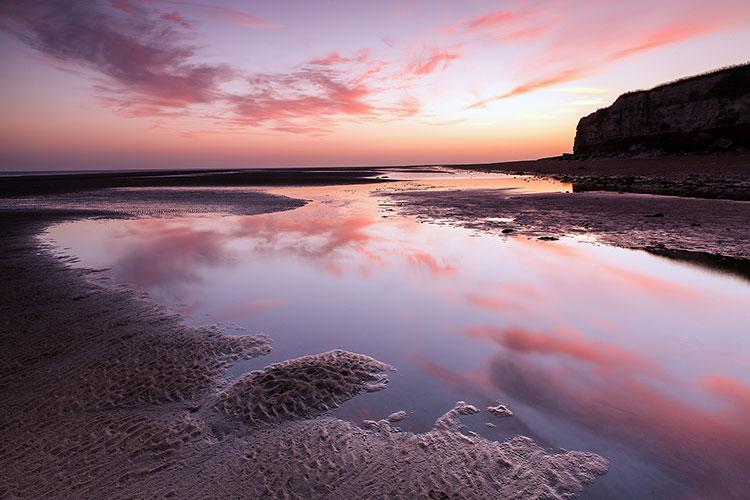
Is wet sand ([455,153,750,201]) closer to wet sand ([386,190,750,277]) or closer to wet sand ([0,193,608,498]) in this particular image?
wet sand ([386,190,750,277])

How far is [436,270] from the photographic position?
1127 cm

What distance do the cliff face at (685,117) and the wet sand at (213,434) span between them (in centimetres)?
5850

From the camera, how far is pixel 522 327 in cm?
747

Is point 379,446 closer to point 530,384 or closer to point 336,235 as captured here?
point 530,384

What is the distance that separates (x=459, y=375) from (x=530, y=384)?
989 mm

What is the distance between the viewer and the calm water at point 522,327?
4.44m

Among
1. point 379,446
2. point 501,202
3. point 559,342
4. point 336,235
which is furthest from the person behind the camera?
point 501,202

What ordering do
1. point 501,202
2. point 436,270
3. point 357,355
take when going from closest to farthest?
point 357,355 < point 436,270 < point 501,202

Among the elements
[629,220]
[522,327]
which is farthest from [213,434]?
[629,220]

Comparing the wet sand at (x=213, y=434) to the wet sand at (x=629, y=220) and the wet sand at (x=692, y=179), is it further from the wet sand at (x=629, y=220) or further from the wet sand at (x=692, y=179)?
the wet sand at (x=692, y=179)

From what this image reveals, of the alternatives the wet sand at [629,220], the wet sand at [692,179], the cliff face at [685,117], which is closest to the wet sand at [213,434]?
the wet sand at [629,220]

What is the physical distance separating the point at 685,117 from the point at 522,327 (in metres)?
63.6

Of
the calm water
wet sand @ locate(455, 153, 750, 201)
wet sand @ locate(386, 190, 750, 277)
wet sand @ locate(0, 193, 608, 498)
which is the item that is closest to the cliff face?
wet sand @ locate(455, 153, 750, 201)

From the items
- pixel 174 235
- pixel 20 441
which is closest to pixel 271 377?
pixel 20 441
